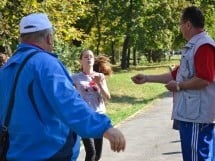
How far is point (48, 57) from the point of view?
3.62 metres

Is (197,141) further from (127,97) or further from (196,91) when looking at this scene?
(127,97)

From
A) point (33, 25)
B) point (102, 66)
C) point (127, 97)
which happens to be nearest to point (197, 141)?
point (33, 25)

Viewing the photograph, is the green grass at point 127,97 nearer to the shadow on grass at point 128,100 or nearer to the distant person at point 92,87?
the shadow on grass at point 128,100

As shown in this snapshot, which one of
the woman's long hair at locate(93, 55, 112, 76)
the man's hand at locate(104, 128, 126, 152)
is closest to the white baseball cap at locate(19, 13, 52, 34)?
the man's hand at locate(104, 128, 126, 152)

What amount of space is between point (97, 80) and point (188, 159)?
2.92 m

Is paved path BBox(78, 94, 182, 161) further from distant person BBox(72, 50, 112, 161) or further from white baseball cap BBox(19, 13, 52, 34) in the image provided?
white baseball cap BBox(19, 13, 52, 34)

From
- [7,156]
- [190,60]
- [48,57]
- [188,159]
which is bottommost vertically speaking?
[188,159]

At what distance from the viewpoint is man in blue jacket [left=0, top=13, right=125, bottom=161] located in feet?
11.4

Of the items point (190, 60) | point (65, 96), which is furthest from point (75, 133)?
point (190, 60)

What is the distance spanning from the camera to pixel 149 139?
A: 1130 cm

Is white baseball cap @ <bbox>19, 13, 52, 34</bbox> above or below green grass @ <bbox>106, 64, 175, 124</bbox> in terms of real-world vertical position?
above

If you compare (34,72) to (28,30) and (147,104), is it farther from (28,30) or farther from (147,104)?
(147,104)

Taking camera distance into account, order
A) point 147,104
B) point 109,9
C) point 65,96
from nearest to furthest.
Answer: point 65,96 → point 147,104 → point 109,9

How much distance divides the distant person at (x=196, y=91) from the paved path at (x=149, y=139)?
418cm
